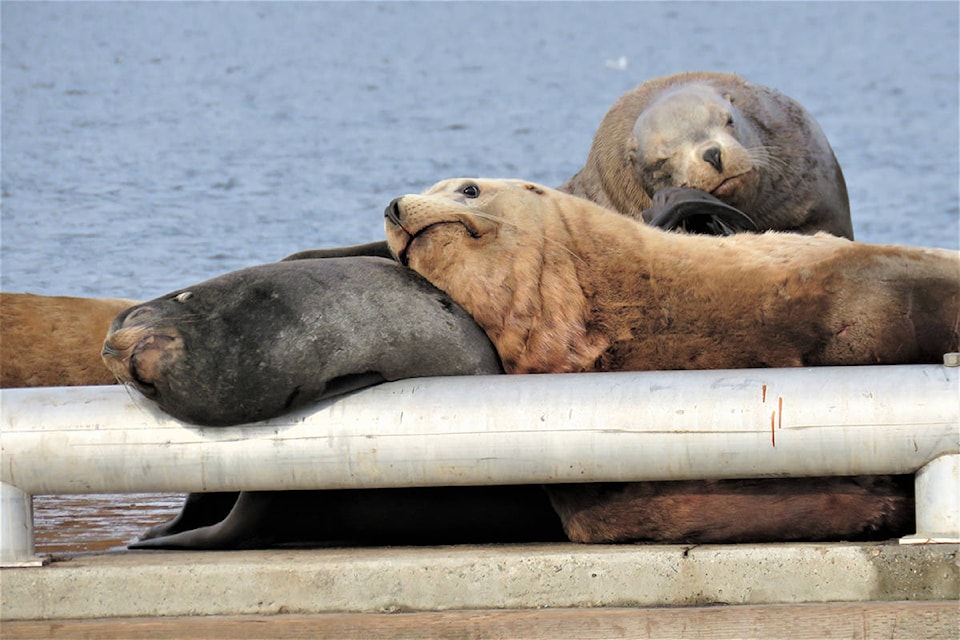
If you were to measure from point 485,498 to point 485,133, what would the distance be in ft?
68.8

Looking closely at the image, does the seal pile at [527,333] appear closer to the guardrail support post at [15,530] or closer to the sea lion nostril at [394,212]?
the sea lion nostril at [394,212]

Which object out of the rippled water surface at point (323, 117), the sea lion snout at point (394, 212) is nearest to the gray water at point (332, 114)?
the rippled water surface at point (323, 117)

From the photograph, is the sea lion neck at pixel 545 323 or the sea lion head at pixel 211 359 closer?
the sea lion head at pixel 211 359

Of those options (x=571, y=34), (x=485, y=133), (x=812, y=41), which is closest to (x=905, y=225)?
(x=485, y=133)

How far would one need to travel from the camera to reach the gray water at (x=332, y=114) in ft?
47.2

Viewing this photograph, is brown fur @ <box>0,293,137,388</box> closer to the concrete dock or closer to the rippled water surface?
the rippled water surface

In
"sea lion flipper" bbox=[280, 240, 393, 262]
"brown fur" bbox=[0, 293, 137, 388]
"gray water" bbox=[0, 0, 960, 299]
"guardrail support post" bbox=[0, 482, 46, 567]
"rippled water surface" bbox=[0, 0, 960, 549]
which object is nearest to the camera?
"guardrail support post" bbox=[0, 482, 46, 567]

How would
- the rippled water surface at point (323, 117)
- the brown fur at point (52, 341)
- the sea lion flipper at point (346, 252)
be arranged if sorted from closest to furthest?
the sea lion flipper at point (346, 252) < the brown fur at point (52, 341) < the rippled water surface at point (323, 117)

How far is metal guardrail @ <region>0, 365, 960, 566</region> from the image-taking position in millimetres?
3488

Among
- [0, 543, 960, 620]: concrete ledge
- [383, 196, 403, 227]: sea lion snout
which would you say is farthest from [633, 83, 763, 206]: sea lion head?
[0, 543, 960, 620]: concrete ledge

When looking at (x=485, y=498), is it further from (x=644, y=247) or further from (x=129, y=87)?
(x=129, y=87)

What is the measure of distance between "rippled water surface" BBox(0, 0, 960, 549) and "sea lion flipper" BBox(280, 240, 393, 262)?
890 mm

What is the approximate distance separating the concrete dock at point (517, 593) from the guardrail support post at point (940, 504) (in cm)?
3

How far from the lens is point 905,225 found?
1551 centimetres
